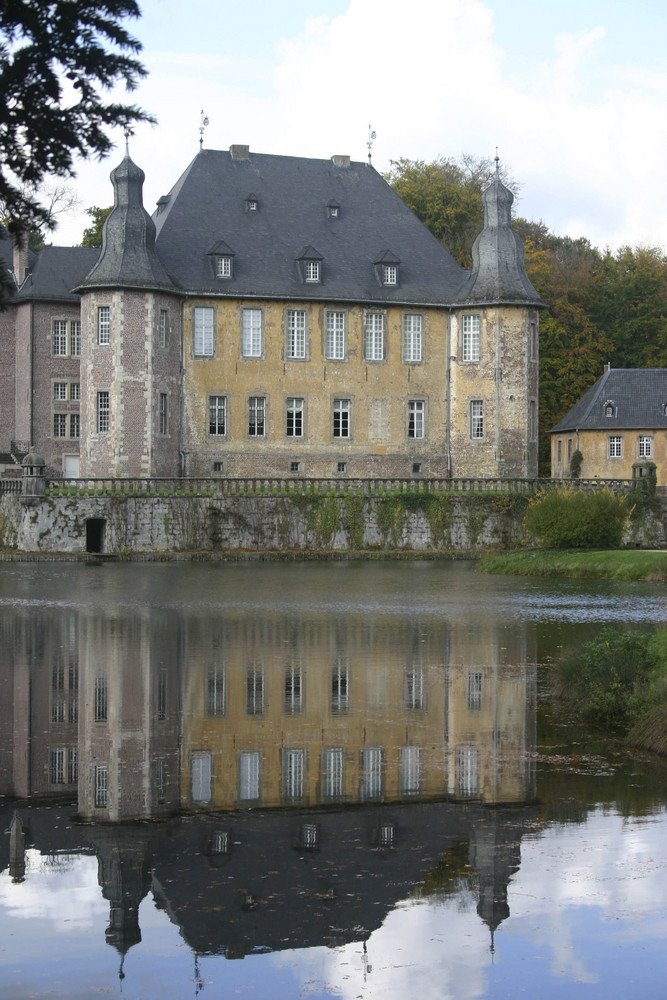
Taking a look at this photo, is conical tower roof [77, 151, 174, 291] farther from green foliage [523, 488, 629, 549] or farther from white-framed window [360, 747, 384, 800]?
white-framed window [360, 747, 384, 800]

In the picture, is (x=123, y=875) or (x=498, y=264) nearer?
(x=123, y=875)

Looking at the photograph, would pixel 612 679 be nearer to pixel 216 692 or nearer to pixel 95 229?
pixel 216 692

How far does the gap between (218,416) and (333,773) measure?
38.4 meters

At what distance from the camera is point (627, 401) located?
60469 mm

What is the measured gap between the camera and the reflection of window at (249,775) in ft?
33.0

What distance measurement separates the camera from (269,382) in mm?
49312

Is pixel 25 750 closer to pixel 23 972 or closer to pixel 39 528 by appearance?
pixel 23 972

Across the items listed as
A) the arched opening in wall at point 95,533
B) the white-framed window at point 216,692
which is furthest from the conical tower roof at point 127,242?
the white-framed window at point 216,692

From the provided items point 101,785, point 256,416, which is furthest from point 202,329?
point 101,785

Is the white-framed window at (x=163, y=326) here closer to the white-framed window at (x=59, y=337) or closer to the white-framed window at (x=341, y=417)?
the white-framed window at (x=341, y=417)

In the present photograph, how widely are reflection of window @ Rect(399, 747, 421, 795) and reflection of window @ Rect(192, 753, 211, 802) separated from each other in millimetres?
1394

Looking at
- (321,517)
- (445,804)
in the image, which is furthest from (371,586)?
(445,804)

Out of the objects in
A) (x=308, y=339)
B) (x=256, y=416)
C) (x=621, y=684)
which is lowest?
(x=621, y=684)

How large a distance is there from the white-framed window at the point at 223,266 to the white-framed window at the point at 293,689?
109ft
